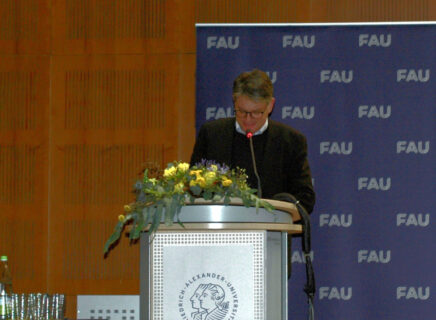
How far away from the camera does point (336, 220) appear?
4641mm

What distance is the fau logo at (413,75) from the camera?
4.65 metres

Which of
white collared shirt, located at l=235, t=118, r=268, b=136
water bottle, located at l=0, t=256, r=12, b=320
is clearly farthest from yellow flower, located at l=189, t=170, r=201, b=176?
water bottle, located at l=0, t=256, r=12, b=320

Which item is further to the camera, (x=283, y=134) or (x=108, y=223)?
(x=108, y=223)

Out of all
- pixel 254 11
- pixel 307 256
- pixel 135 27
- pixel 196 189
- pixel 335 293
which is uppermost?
pixel 254 11

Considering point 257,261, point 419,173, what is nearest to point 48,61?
point 419,173

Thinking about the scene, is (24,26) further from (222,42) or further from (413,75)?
(413,75)

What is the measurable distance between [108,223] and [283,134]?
1546 mm

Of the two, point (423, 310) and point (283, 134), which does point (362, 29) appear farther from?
point (423, 310)

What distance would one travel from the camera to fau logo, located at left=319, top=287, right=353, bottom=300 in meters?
4.60

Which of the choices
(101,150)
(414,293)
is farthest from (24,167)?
(414,293)

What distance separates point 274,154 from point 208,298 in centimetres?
140

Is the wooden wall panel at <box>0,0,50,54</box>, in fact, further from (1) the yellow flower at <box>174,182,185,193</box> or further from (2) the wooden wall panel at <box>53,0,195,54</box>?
(1) the yellow flower at <box>174,182,185,193</box>

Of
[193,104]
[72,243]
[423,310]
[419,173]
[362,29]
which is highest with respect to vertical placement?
[362,29]

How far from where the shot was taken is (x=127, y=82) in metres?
4.92
